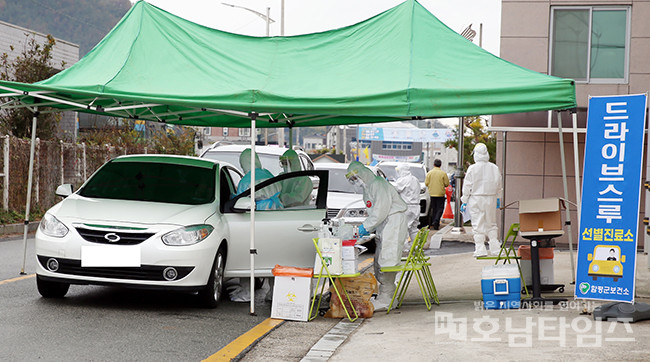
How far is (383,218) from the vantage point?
8.04m

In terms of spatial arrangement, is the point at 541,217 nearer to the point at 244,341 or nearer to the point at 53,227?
the point at 244,341

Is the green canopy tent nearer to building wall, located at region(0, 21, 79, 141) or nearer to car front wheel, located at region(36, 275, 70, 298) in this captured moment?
car front wheel, located at region(36, 275, 70, 298)

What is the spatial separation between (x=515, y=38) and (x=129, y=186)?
31.9 feet

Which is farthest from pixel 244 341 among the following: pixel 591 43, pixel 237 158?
pixel 591 43

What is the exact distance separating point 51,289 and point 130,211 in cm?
122

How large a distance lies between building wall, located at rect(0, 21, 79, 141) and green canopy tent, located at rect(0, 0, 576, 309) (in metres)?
15.5

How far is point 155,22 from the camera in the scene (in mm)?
9016

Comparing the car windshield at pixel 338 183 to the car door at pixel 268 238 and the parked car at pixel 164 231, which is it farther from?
the car door at pixel 268 238

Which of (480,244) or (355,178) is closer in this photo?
(355,178)

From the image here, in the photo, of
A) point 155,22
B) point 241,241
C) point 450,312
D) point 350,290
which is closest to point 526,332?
point 450,312

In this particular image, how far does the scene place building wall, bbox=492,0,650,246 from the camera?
15203 millimetres

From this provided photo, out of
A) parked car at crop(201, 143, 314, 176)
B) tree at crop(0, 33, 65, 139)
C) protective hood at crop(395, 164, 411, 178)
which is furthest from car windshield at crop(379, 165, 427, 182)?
tree at crop(0, 33, 65, 139)

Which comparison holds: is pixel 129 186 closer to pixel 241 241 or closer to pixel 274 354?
pixel 241 241

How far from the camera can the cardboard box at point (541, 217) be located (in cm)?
802
